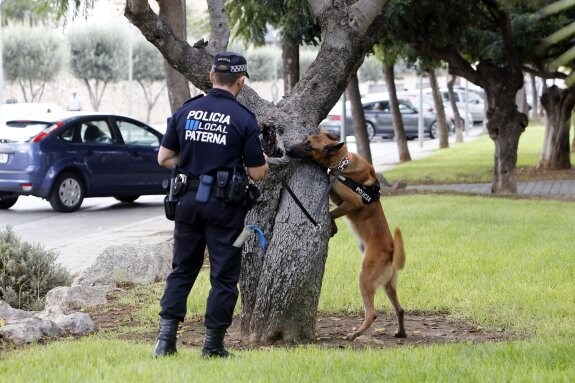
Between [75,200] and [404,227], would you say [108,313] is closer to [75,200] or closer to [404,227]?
[404,227]

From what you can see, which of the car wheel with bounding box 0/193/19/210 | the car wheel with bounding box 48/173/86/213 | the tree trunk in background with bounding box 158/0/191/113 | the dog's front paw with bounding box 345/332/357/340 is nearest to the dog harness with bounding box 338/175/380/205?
the dog's front paw with bounding box 345/332/357/340

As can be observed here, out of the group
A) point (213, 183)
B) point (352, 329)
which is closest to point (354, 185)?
point (352, 329)

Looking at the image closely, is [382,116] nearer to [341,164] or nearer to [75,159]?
[75,159]

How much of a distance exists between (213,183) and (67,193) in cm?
1150

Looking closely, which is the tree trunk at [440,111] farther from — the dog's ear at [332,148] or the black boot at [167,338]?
the black boot at [167,338]

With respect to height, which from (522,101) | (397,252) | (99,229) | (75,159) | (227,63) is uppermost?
(227,63)

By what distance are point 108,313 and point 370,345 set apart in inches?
94.2

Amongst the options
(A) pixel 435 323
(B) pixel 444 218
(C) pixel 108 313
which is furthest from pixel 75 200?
(A) pixel 435 323

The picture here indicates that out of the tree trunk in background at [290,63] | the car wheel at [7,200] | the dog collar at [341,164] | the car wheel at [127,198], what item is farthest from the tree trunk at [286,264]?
the car wheel at [127,198]

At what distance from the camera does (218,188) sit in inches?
225

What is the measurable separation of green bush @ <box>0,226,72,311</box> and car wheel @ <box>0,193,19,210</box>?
8984mm

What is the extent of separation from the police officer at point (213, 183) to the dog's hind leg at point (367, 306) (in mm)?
1222

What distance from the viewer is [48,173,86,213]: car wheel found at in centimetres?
1658

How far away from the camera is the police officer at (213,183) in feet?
18.9
